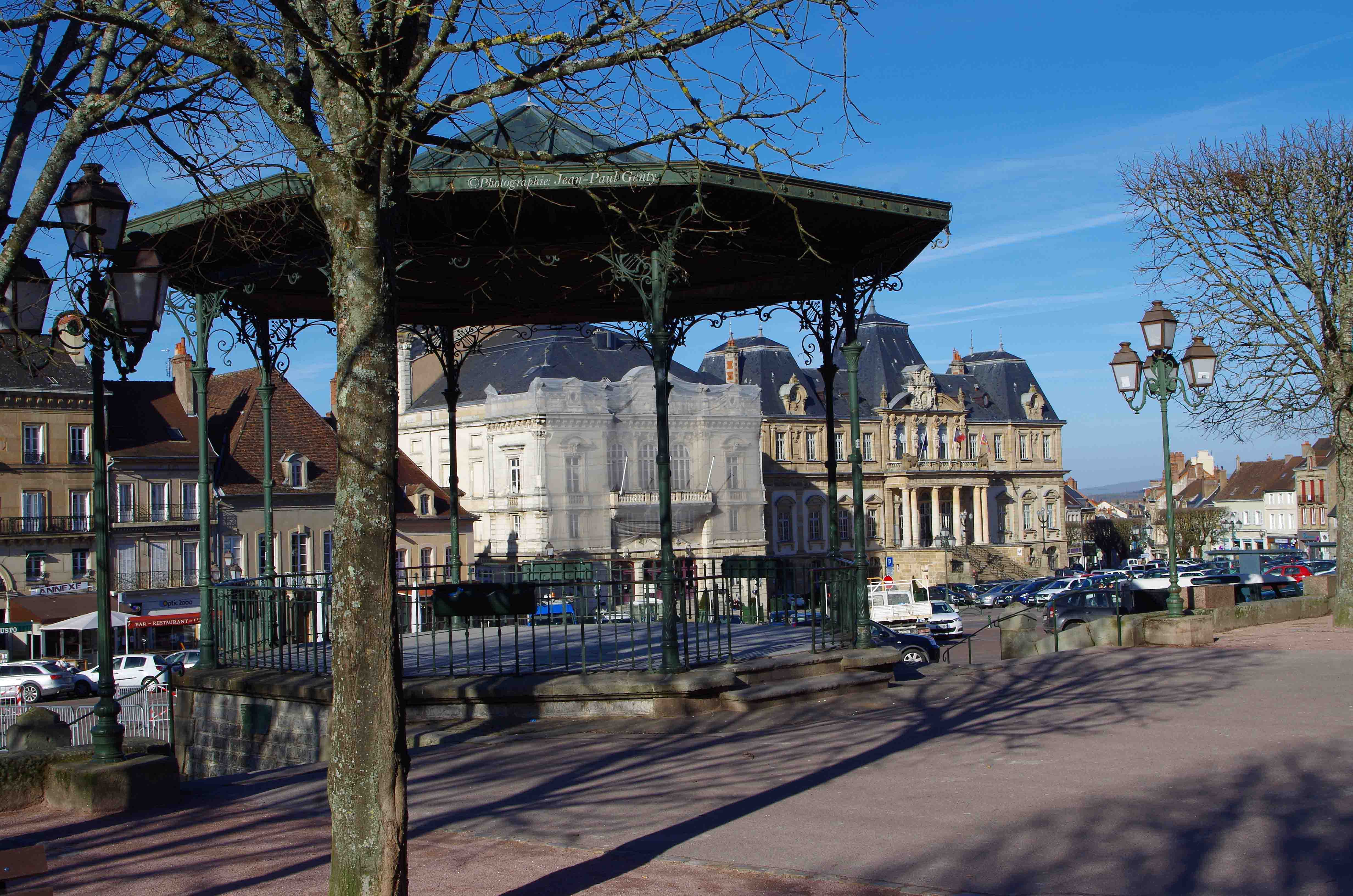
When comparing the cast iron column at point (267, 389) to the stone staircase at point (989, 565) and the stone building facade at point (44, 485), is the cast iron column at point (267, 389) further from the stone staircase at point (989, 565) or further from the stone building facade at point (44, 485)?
the stone staircase at point (989, 565)

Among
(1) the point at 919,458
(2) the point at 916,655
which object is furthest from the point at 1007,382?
(2) the point at 916,655

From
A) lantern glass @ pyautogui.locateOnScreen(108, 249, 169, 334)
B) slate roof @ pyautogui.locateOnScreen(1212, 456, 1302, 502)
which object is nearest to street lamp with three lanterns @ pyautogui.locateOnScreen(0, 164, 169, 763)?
lantern glass @ pyautogui.locateOnScreen(108, 249, 169, 334)

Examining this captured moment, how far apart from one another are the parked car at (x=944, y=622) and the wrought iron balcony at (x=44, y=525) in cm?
3055

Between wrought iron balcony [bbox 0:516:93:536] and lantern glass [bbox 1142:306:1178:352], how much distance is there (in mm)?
39615

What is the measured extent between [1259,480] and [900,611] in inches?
3669

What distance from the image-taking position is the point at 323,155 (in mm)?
5211

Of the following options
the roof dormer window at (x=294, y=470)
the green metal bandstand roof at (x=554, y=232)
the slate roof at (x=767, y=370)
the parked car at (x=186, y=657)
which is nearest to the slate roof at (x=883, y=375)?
the slate roof at (x=767, y=370)

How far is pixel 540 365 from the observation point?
62.1 m

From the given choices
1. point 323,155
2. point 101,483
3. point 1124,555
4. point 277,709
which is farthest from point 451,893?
point 1124,555

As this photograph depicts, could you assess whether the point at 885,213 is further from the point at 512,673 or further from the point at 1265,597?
the point at 1265,597

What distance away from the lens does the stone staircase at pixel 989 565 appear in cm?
9138

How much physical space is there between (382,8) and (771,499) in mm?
77725

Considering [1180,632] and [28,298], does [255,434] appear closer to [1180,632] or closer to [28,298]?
[1180,632]

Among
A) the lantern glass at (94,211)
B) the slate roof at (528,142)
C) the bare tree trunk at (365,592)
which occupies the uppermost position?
the slate roof at (528,142)
